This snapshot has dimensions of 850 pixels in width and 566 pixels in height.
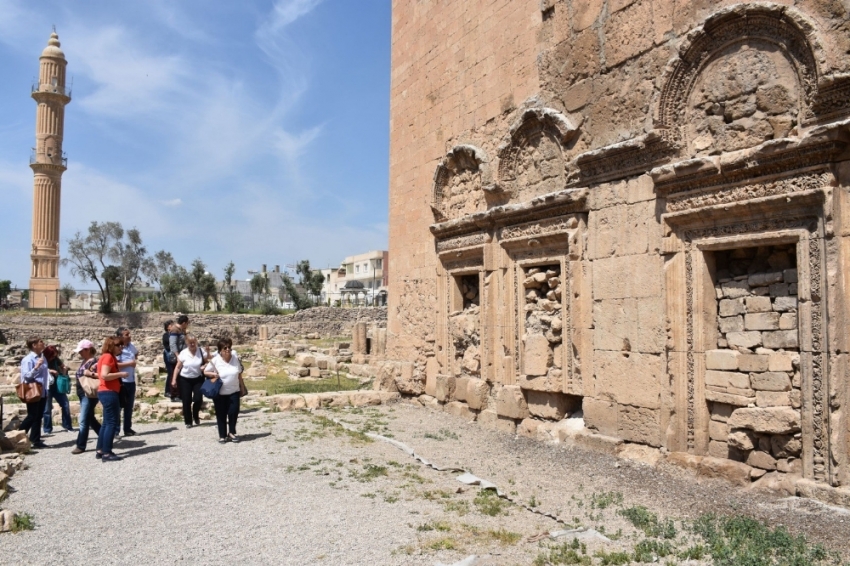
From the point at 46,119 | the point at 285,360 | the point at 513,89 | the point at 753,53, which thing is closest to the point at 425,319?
the point at 513,89

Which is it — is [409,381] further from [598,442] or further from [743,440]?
[743,440]

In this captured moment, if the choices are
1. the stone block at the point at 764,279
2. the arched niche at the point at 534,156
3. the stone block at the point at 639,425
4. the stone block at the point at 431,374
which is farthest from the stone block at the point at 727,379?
the stone block at the point at 431,374

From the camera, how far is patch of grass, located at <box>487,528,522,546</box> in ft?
14.6

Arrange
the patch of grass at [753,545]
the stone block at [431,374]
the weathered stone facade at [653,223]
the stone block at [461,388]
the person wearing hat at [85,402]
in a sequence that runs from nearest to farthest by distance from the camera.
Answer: the patch of grass at [753,545] < the weathered stone facade at [653,223] < the person wearing hat at [85,402] < the stone block at [461,388] < the stone block at [431,374]

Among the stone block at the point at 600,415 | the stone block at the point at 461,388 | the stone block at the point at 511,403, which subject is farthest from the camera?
the stone block at the point at 461,388

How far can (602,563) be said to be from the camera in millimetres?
4000

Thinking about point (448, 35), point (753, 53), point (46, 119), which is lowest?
point (753, 53)

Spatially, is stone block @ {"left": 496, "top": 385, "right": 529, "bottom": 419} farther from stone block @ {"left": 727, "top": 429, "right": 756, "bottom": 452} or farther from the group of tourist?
the group of tourist

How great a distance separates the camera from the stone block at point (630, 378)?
6586mm

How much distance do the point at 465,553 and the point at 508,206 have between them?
5405mm

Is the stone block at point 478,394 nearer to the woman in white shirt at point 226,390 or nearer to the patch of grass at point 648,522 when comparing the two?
the woman in white shirt at point 226,390

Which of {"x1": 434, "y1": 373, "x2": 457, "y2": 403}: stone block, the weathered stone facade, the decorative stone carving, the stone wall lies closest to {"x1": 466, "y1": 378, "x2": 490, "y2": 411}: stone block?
the weathered stone facade

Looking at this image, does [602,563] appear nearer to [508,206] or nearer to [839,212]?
A: [839,212]

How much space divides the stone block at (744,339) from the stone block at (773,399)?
46cm
